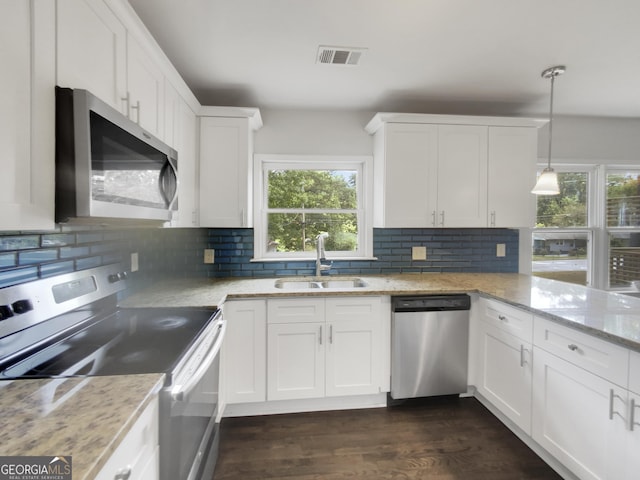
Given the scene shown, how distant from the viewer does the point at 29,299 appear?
1.12m

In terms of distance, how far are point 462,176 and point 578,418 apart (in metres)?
1.78

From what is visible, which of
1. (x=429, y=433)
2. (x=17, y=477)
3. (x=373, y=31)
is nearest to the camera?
(x=17, y=477)

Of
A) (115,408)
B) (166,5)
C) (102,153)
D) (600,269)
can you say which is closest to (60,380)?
(115,408)

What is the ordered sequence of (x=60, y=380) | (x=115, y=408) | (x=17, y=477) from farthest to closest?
1. (x=60, y=380)
2. (x=115, y=408)
3. (x=17, y=477)

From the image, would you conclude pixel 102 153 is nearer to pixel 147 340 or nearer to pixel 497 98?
pixel 147 340

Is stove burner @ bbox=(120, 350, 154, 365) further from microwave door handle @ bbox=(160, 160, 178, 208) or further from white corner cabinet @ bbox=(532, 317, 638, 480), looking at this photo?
white corner cabinet @ bbox=(532, 317, 638, 480)

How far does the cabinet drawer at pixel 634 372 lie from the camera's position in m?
1.21

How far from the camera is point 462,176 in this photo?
264 centimetres

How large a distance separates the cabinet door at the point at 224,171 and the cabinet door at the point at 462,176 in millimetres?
1583

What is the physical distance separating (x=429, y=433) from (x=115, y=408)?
1.89m

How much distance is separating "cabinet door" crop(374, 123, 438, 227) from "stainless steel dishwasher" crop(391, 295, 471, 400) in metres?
0.70

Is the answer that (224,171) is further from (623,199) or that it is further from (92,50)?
(623,199)

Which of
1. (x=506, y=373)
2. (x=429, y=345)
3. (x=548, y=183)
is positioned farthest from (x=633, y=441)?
(x=548, y=183)

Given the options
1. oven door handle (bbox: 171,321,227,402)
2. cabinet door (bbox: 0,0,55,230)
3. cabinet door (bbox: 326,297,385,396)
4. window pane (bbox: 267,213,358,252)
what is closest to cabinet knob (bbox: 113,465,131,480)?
oven door handle (bbox: 171,321,227,402)
